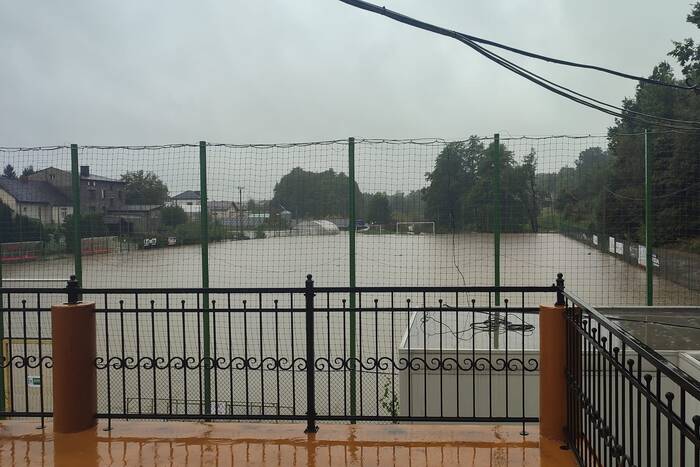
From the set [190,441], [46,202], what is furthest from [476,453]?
[46,202]

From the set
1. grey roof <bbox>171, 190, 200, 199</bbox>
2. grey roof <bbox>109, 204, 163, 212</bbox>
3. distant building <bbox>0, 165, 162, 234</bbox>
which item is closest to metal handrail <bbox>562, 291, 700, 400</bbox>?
grey roof <bbox>171, 190, 200, 199</bbox>

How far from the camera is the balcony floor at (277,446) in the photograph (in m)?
3.87

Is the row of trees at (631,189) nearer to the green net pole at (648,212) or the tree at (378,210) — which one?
the green net pole at (648,212)

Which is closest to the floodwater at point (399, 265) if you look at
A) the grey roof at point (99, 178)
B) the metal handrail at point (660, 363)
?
the grey roof at point (99, 178)

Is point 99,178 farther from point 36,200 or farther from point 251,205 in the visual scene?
point 251,205

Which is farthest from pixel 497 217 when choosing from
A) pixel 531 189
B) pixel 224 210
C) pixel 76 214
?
pixel 76 214

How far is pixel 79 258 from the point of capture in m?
7.30

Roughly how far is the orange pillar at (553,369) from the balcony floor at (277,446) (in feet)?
0.50

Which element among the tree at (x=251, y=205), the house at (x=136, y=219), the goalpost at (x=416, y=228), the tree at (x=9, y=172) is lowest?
the goalpost at (x=416, y=228)

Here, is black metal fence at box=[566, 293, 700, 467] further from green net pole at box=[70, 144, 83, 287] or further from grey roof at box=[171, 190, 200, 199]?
green net pole at box=[70, 144, 83, 287]

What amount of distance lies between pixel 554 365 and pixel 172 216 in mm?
5121

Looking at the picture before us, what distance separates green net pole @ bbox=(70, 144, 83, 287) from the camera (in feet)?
23.2

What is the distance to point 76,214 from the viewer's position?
722 centimetres

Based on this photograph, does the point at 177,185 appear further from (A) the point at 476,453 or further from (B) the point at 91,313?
(A) the point at 476,453
